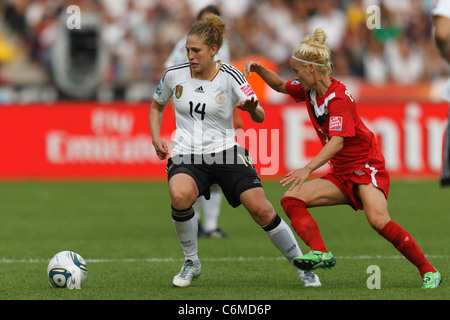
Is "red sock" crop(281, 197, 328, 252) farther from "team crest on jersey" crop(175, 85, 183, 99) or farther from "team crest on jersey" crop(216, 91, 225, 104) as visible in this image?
"team crest on jersey" crop(175, 85, 183, 99)

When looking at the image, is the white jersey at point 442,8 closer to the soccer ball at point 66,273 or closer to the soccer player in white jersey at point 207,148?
the soccer player in white jersey at point 207,148

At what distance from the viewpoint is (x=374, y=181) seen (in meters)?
6.64

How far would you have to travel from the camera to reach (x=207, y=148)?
6945 millimetres

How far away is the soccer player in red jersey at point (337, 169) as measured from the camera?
6.49 m

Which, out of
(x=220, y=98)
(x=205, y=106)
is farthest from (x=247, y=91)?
(x=205, y=106)

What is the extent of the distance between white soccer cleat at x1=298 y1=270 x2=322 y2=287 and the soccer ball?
1.67 meters

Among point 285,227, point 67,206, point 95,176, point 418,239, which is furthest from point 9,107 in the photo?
point 285,227

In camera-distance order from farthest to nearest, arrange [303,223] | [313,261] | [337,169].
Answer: [337,169], [303,223], [313,261]

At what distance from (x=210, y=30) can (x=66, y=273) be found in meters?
2.16

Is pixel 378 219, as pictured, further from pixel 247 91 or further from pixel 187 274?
pixel 187 274

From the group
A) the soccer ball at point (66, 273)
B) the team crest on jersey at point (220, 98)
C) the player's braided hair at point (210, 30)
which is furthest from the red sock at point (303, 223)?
the soccer ball at point (66, 273)

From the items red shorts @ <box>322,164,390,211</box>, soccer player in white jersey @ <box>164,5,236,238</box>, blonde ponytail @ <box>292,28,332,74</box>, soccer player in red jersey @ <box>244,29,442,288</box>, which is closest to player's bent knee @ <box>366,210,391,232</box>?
soccer player in red jersey @ <box>244,29,442,288</box>
